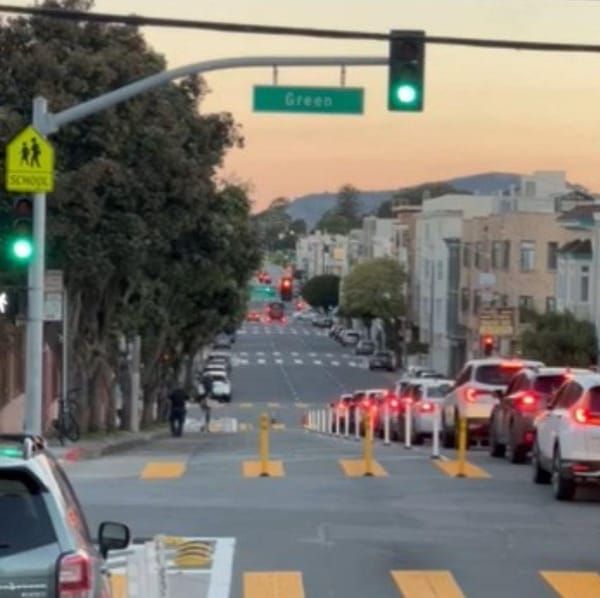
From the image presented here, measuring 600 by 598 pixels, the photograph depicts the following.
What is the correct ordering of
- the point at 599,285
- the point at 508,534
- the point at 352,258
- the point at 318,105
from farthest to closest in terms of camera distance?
the point at 352,258 < the point at 599,285 < the point at 318,105 < the point at 508,534

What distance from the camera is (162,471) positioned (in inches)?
1110

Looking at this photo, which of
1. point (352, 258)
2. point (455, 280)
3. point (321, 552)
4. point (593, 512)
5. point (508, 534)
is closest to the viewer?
point (321, 552)

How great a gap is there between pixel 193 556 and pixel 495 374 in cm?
2013

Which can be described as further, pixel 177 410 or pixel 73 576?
pixel 177 410

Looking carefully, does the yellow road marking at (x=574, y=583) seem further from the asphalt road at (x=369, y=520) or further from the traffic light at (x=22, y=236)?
the traffic light at (x=22, y=236)

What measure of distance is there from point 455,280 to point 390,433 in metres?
63.8

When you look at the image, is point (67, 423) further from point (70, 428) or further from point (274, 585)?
point (274, 585)

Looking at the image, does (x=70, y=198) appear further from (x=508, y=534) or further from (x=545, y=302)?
(x=545, y=302)

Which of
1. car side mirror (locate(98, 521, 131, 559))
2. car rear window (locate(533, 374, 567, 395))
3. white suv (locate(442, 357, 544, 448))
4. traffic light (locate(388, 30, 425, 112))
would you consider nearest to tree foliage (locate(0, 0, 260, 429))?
white suv (locate(442, 357, 544, 448))

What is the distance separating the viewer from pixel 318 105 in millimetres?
25188

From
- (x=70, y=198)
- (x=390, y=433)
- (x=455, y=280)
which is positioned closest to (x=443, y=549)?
(x=70, y=198)

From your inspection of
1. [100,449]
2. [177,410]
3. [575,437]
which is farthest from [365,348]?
[575,437]

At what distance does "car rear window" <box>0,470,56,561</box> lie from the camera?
9.09 meters

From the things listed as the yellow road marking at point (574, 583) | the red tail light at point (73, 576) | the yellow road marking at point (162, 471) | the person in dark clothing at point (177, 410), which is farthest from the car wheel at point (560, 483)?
the person in dark clothing at point (177, 410)
